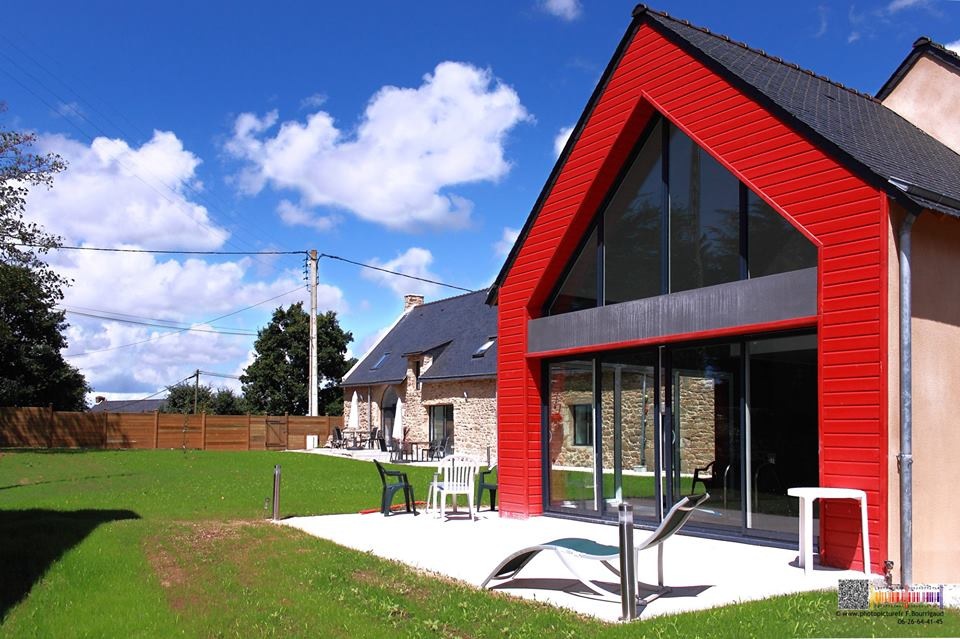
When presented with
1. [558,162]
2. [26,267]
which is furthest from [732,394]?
[26,267]

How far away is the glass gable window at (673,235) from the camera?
958cm

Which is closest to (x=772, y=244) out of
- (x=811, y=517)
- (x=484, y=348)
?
(x=811, y=517)

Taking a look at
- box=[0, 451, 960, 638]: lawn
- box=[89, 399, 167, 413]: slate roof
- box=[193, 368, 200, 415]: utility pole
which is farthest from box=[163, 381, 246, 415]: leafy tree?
box=[0, 451, 960, 638]: lawn

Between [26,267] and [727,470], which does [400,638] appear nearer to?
[727,470]

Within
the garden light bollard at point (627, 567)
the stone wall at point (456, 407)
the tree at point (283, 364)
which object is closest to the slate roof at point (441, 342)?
the stone wall at point (456, 407)

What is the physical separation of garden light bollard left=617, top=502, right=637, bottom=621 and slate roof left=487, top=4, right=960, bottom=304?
3916mm

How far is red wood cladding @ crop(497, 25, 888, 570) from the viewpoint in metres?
7.99

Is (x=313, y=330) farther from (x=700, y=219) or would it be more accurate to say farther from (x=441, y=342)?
(x=700, y=219)

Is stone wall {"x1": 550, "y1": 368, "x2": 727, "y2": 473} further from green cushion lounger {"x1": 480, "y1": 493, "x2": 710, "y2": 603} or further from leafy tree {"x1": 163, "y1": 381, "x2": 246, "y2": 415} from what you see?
leafy tree {"x1": 163, "y1": 381, "x2": 246, "y2": 415}

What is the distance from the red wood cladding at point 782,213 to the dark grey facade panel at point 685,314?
31 cm

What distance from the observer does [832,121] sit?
9.58 metres

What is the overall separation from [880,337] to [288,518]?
8.81m

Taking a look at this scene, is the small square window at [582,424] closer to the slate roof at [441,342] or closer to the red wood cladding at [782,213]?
the red wood cladding at [782,213]

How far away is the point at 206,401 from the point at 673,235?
176 ft
